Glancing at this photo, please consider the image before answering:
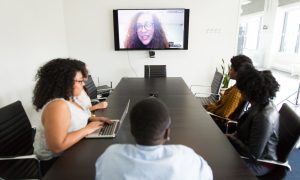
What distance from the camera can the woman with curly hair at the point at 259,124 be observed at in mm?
1499

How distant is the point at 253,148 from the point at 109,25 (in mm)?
3748

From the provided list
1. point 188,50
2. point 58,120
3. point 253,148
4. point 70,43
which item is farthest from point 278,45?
point 58,120

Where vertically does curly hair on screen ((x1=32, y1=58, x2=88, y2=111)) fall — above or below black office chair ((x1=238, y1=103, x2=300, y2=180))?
above

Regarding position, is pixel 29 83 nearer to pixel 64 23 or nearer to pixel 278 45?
pixel 64 23

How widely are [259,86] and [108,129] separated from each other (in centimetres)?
117

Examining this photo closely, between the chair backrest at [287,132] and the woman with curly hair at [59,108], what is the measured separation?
1.33 m

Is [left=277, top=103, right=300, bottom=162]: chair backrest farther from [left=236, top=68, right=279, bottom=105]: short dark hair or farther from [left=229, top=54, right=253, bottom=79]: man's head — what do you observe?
[left=229, top=54, right=253, bottom=79]: man's head

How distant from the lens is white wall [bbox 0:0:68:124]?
2600mm

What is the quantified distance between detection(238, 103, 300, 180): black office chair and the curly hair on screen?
4.67ft

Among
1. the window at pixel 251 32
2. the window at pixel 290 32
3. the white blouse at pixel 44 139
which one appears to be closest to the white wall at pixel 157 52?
the white blouse at pixel 44 139

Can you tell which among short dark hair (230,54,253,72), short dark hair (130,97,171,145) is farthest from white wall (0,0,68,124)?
short dark hair (230,54,253,72)

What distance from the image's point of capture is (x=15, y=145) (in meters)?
1.68

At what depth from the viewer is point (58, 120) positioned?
1312mm

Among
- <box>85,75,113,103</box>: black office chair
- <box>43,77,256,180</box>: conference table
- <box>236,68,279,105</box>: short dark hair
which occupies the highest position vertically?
<box>236,68,279,105</box>: short dark hair
